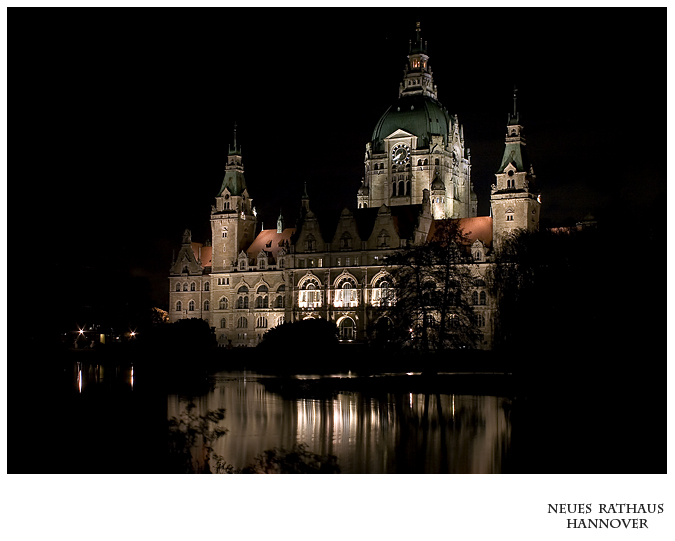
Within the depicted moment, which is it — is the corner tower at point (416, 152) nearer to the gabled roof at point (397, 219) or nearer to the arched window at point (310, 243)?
the gabled roof at point (397, 219)

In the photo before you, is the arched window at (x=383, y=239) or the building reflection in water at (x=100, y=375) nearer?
the building reflection in water at (x=100, y=375)

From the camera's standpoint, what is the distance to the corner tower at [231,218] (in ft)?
382

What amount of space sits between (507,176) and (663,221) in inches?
2375

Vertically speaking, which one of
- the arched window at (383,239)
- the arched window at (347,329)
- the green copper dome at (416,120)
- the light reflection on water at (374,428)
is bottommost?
the light reflection on water at (374,428)

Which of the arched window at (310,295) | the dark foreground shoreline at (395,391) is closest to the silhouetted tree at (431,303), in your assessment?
the dark foreground shoreline at (395,391)

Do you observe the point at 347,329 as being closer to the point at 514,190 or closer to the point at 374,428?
the point at 514,190

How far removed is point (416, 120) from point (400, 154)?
4.84 meters

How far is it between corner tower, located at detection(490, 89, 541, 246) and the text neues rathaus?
10cm

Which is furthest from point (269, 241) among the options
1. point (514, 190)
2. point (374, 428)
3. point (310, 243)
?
point (374, 428)

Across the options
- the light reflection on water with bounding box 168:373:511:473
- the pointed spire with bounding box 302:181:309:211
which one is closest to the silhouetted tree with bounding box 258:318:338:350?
the light reflection on water with bounding box 168:373:511:473

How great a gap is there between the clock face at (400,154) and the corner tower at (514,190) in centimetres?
2490

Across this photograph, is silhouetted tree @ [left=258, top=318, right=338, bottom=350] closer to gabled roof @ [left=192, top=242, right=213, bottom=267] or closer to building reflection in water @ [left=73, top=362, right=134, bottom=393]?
building reflection in water @ [left=73, top=362, right=134, bottom=393]

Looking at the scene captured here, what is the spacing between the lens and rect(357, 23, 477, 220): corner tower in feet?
404

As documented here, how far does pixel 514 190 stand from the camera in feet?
326
